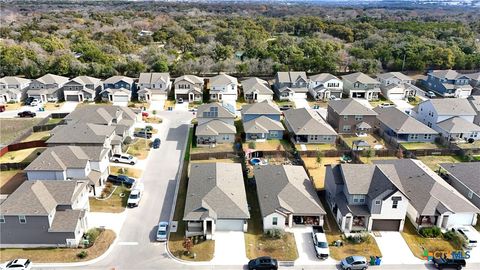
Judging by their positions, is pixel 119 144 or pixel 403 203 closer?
pixel 403 203

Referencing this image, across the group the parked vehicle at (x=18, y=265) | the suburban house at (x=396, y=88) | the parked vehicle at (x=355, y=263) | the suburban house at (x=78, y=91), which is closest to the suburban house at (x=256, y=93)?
the suburban house at (x=396, y=88)

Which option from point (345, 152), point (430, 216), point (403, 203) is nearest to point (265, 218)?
point (403, 203)

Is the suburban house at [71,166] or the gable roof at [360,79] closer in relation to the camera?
the suburban house at [71,166]

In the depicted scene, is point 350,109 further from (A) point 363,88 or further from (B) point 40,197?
(B) point 40,197

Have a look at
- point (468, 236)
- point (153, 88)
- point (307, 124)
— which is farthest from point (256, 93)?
point (468, 236)

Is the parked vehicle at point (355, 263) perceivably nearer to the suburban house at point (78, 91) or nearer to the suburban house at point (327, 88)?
the suburban house at point (327, 88)

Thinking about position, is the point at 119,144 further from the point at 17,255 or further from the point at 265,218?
the point at 265,218
